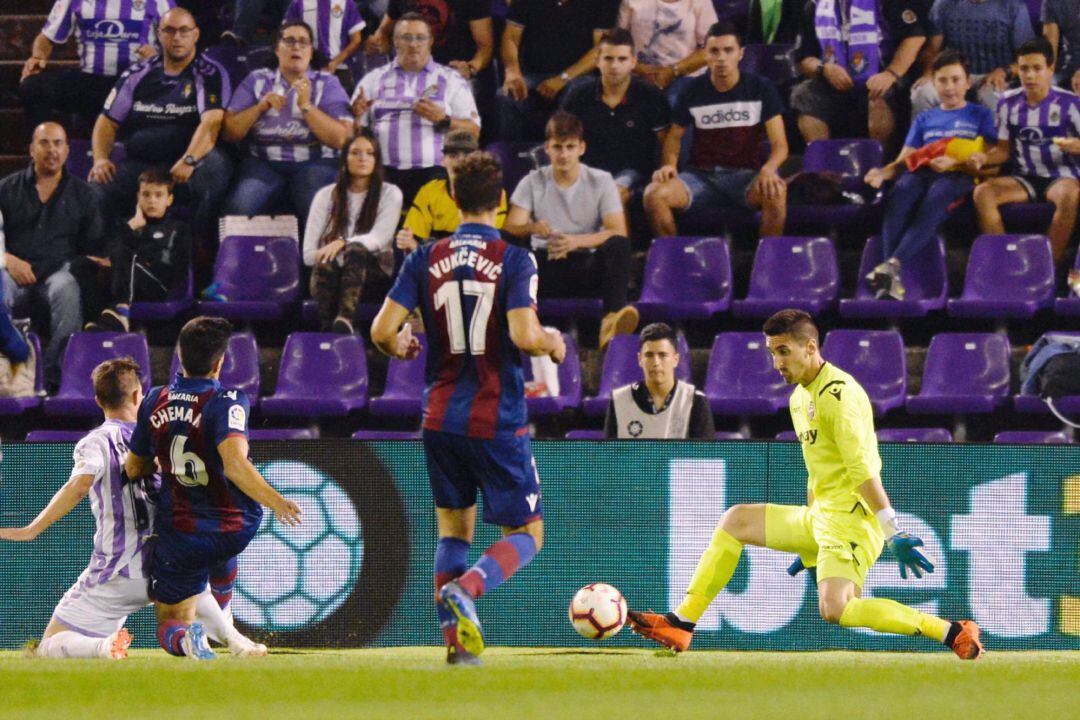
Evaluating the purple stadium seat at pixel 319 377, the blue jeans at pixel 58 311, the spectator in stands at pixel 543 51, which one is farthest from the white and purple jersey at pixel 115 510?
the spectator in stands at pixel 543 51

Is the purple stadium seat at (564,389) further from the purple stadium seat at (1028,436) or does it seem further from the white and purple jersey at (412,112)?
the purple stadium seat at (1028,436)

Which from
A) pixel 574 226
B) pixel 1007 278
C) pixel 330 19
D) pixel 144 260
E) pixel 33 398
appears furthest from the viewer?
pixel 330 19

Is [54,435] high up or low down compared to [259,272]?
down

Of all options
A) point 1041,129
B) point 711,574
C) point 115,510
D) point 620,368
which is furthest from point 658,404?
point 1041,129

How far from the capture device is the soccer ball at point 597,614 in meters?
7.90

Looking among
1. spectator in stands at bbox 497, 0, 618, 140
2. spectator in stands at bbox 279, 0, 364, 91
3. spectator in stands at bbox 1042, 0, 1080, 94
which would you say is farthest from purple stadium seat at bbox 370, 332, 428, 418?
spectator in stands at bbox 1042, 0, 1080, 94

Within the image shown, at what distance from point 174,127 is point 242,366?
2.35m

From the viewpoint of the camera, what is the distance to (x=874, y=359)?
450 inches

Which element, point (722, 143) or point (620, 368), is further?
point (722, 143)

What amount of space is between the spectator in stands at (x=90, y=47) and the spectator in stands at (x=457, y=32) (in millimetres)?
1846

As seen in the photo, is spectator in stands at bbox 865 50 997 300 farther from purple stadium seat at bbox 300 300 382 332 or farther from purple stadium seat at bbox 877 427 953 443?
purple stadium seat at bbox 300 300 382 332

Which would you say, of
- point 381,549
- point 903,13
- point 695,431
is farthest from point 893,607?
point 903,13

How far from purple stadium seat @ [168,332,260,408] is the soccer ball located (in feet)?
14.6

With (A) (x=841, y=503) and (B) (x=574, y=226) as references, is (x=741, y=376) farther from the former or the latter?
(A) (x=841, y=503)
